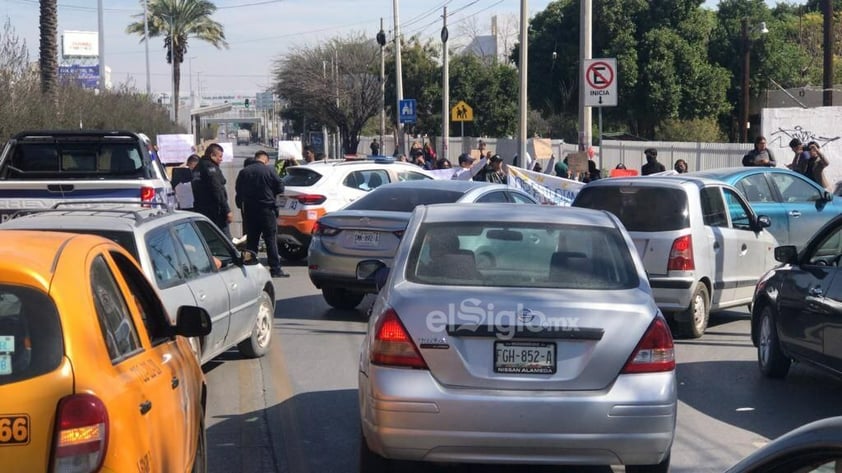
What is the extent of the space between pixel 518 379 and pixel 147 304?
1890 millimetres

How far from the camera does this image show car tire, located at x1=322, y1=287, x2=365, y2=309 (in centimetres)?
1327

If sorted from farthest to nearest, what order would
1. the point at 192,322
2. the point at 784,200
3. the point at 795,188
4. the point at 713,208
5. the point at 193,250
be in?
the point at 795,188, the point at 784,200, the point at 713,208, the point at 193,250, the point at 192,322

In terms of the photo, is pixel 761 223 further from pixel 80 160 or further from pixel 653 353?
pixel 80 160

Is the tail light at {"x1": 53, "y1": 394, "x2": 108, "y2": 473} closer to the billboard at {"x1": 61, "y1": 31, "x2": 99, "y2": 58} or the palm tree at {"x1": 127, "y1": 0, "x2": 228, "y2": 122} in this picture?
the palm tree at {"x1": 127, "y1": 0, "x2": 228, "y2": 122}

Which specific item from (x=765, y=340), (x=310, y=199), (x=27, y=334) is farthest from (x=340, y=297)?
(x=27, y=334)

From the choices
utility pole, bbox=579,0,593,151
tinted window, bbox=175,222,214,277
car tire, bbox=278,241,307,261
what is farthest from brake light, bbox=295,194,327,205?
tinted window, bbox=175,222,214,277

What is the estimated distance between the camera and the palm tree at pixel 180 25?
2581 inches

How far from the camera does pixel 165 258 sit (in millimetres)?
8273

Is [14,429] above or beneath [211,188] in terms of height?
beneath

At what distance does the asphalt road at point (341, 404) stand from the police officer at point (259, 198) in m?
3.70

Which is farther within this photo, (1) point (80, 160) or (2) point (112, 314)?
(1) point (80, 160)

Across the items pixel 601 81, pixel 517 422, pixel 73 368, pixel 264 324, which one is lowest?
pixel 264 324

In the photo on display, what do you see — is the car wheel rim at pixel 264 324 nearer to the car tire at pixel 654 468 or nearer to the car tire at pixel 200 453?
the car tire at pixel 200 453

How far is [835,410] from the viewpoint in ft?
28.2
